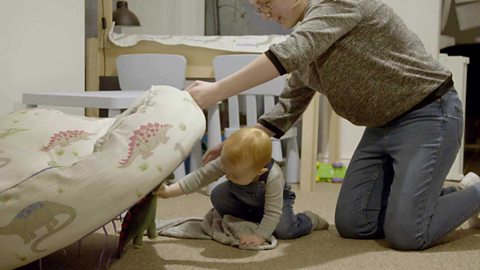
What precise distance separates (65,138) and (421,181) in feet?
2.65

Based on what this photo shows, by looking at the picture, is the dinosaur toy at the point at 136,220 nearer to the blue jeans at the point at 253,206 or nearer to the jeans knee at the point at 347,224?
the blue jeans at the point at 253,206

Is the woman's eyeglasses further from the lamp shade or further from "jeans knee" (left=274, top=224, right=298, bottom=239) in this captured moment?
the lamp shade

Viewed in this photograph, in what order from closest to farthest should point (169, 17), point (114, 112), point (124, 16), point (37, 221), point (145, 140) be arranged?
point (37, 221) → point (145, 140) → point (114, 112) → point (124, 16) → point (169, 17)

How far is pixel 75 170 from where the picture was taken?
902 mm

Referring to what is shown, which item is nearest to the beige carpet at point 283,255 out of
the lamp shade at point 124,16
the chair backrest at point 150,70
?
the chair backrest at point 150,70

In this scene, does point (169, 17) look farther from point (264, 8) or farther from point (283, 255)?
point (283, 255)

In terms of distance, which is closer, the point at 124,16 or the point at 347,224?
the point at 347,224

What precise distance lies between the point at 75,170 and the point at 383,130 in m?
0.77

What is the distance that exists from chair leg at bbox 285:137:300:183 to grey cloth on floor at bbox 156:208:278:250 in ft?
2.62

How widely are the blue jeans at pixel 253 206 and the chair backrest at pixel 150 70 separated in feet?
2.68

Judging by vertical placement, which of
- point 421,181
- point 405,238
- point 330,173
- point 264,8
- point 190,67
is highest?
point 264,8

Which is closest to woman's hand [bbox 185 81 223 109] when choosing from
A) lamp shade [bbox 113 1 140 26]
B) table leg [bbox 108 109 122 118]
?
table leg [bbox 108 109 122 118]

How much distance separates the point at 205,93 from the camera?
1.12 metres

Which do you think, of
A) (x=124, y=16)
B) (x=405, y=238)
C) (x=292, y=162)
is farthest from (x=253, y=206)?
(x=124, y=16)
